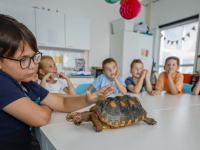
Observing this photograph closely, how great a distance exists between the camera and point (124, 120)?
0.52 m

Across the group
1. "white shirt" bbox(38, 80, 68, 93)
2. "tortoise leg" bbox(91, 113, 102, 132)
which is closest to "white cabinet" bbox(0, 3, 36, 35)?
"white shirt" bbox(38, 80, 68, 93)

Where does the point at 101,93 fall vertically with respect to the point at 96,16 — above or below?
below

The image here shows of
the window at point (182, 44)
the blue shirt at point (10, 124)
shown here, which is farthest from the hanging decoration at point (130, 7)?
the window at point (182, 44)

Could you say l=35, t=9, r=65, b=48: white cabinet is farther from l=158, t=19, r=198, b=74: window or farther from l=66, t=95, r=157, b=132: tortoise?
l=158, t=19, r=198, b=74: window

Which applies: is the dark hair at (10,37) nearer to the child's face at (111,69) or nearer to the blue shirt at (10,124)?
the blue shirt at (10,124)

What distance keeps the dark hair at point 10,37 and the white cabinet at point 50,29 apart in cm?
229

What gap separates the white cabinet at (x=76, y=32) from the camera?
2.86 m

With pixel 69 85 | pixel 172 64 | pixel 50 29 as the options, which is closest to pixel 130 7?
pixel 172 64

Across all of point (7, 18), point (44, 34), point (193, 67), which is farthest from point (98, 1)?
point (7, 18)

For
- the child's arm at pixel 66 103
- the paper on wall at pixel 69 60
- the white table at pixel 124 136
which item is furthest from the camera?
the paper on wall at pixel 69 60

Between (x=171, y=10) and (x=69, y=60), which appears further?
(x=171, y=10)

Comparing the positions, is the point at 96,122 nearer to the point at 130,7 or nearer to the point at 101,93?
the point at 101,93

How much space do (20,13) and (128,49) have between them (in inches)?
98.1

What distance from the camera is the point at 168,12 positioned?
368 cm
